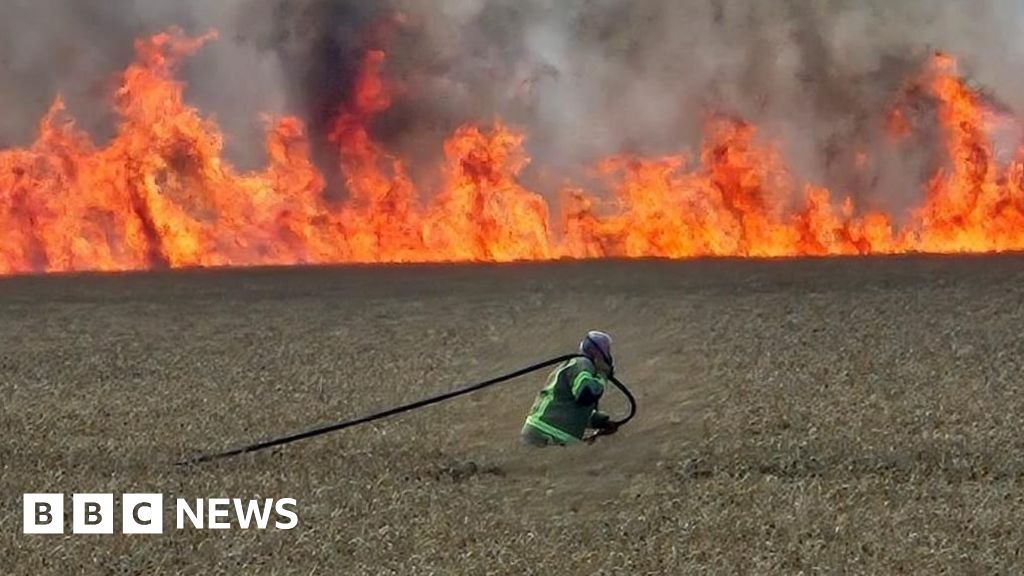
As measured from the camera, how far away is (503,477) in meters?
11.0

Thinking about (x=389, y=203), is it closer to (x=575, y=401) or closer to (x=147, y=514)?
(x=575, y=401)

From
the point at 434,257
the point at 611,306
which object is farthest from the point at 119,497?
the point at 434,257

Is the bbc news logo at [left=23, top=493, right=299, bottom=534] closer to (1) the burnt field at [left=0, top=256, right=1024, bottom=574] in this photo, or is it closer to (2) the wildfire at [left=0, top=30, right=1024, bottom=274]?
(1) the burnt field at [left=0, top=256, right=1024, bottom=574]

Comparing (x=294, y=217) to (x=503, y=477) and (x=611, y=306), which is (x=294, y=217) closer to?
(x=611, y=306)

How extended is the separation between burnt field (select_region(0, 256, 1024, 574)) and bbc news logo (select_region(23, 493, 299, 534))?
14 cm

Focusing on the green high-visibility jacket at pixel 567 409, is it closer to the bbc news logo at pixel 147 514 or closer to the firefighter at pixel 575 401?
the firefighter at pixel 575 401

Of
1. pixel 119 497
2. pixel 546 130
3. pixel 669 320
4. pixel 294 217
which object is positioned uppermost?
pixel 546 130

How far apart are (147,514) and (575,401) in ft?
12.3

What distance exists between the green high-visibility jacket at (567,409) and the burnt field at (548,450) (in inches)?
8.7

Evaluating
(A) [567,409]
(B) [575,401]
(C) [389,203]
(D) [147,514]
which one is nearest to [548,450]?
(A) [567,409]

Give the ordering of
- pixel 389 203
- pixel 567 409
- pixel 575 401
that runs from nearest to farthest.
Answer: pixel 575 401 < pixel 567 409 < pixel 389 203

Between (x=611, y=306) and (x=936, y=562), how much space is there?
14.0 m

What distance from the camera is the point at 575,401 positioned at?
11.0 m

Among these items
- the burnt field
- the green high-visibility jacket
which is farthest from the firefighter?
the burnt field
